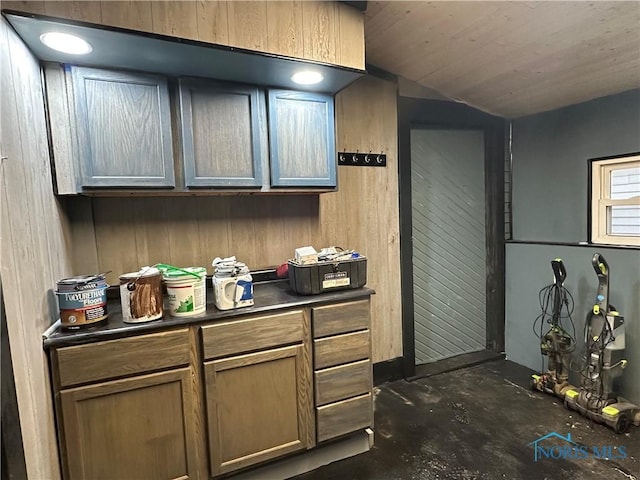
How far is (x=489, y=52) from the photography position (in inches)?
84.0

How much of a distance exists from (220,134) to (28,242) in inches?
38.5

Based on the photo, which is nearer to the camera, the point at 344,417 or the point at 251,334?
the point at 251,334

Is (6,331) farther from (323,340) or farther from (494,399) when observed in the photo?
(494,399)

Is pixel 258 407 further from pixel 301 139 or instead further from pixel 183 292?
pixel 301 139

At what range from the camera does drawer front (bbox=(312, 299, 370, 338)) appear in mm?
1827

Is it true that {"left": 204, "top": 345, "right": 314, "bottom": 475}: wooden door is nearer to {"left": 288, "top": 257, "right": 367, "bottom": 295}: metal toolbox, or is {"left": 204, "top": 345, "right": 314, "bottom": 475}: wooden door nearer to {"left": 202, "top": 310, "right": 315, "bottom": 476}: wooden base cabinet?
{"left": 202, "top": 310, "right": 315, "bottom": 476}: wooden base cabinet

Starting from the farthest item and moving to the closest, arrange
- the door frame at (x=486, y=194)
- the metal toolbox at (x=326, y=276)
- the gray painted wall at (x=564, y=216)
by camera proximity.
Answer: the door frame at (x=486, y=194), the gray painted wall at (x=564, y=216), the metal toolbox at (x=326, y=276)

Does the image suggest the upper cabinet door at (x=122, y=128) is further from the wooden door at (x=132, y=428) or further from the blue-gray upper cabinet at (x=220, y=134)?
the wooden door at (x=132, y=428)

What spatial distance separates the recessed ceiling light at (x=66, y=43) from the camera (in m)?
1.35

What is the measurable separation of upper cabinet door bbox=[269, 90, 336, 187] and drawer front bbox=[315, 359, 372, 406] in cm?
108

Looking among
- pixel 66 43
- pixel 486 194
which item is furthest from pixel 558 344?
pixel 66 43

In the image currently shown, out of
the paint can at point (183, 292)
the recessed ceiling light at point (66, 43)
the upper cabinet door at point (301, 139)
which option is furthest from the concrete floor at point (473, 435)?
the recessed ceiling light at point (66, 43)

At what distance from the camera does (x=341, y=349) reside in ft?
6.20

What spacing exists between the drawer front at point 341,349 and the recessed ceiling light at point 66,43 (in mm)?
1713
